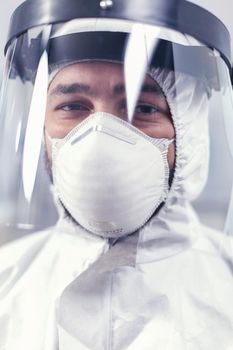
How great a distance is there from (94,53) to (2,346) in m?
0.54

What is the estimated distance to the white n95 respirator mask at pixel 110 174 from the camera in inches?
31.1

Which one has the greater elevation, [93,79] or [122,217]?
[93,79]

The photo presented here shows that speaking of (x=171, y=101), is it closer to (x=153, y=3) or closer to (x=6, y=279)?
(x=153, y=3)

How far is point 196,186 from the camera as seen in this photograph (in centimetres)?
93

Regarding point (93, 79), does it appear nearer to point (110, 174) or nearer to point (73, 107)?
point (73, 107)

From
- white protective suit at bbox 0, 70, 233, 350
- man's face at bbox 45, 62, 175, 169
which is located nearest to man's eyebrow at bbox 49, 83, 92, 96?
man's face at bbox 45, 62, 175, 169

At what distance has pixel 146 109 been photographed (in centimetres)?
86

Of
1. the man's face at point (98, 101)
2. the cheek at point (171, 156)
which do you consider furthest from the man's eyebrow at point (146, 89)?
the cheek at point (171, 156)

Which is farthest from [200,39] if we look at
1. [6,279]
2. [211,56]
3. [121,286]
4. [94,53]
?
[6,279]

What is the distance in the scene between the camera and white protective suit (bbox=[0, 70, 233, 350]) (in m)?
0.80

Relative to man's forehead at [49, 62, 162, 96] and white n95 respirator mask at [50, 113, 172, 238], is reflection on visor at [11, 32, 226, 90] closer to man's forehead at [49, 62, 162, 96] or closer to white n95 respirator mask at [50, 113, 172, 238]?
man's forehead at [49, 62, 162, 96]

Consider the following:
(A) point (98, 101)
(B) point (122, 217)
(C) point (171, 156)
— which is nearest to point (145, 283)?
(B) point (122, 217)

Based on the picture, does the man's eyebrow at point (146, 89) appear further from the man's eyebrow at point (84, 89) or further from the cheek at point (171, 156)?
the cheek at point (171, 156)

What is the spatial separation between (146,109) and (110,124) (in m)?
0.09
